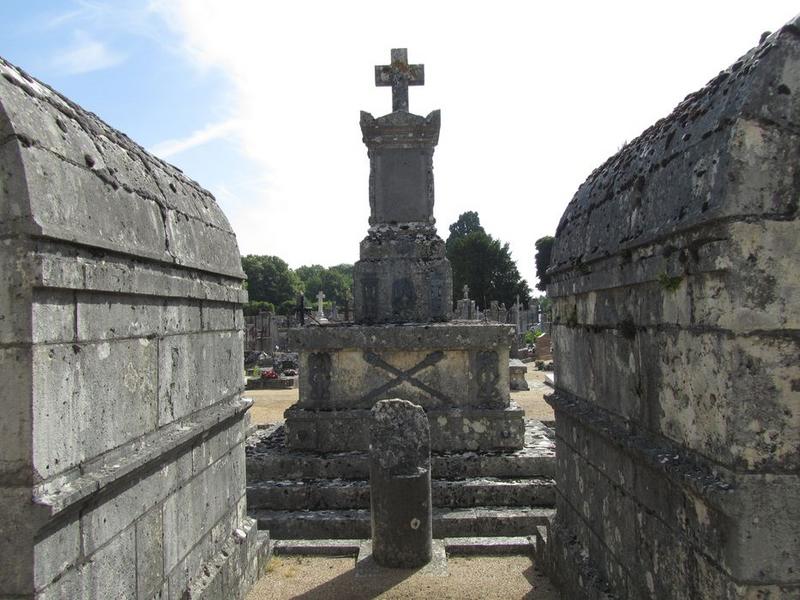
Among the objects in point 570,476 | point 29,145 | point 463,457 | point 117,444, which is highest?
point 29,145

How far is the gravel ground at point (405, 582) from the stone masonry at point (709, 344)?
1.53 m

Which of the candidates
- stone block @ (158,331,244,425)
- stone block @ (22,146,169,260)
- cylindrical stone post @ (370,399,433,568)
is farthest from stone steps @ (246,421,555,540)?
stone block @ (22,146,169,260)

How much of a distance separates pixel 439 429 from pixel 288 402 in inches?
356

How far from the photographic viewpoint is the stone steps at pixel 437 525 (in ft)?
21.8

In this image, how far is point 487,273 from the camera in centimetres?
4988

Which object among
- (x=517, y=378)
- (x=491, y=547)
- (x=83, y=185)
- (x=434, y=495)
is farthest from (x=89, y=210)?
(x=517, y=378)

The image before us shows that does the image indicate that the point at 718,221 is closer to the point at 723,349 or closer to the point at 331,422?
the point at 723,349

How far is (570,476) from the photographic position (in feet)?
15.6

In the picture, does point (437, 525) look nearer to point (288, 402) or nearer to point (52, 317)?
point (52, 317)

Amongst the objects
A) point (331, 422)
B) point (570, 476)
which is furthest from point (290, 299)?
point (570, 476)

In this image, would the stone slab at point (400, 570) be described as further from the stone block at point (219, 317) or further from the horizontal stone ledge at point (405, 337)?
the horizontal stone ledge at point (405, 337)

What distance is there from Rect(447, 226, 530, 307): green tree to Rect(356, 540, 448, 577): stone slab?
4405 centimetres

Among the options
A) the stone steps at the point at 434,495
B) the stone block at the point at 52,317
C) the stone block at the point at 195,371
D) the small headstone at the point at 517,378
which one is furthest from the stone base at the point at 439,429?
the small headstone at the point at 517,378

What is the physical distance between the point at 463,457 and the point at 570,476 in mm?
3075
